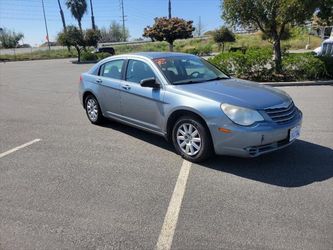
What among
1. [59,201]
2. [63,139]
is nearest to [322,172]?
[59,201]

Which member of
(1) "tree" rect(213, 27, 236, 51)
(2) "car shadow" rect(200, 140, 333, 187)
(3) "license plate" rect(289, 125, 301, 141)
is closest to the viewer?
(2) "car shadow" rect(200, 140, 333, 187)

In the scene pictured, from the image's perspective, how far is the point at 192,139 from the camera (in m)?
5.05

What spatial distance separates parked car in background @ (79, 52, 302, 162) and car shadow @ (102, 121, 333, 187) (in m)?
0.28

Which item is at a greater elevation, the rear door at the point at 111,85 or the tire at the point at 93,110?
the rear door at the point at 111,85

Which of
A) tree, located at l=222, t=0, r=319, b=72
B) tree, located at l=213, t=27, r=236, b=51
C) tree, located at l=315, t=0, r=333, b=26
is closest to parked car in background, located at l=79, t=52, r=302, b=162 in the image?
tree, located at l=222, t=0, r=319, b=72

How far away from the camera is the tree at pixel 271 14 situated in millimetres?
12273

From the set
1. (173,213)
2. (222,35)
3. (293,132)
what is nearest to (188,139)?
(293,132)

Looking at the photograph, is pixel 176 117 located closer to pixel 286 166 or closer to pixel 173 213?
pixel 286 166

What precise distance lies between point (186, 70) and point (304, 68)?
8.55 m

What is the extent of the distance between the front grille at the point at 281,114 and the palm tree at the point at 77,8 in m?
72.7

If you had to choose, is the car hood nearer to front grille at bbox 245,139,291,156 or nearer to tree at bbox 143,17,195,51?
front grille at bbox 245,139,291,156

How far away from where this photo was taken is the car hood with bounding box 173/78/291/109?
15.5 ft

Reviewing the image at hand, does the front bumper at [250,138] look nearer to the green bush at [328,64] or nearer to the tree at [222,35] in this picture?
the green bush at [328,64]

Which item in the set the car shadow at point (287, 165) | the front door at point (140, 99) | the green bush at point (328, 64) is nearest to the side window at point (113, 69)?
the front door at point (140, 99)
